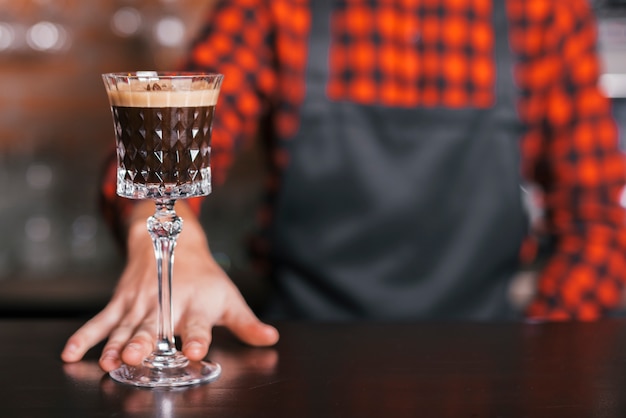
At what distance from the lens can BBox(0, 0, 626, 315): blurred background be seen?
2.54 meters

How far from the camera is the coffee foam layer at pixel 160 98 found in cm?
91

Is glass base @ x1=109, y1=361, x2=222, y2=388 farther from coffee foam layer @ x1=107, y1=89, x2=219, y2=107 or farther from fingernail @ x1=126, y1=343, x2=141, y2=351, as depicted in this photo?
coffee foam layer @ x1=107, y1=89, x2=219, y2=107

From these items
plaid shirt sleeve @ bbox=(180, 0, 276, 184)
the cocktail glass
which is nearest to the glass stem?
the cocktail glass

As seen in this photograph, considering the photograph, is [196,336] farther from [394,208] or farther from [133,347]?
[394,208]

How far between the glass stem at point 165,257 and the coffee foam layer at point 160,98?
0.10 metres

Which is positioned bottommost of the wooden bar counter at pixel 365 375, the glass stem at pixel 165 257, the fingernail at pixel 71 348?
the wooden bar counter at pixel 365 375

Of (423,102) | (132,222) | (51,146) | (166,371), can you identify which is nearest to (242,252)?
(51,146)

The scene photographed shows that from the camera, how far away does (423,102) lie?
5.69 feet

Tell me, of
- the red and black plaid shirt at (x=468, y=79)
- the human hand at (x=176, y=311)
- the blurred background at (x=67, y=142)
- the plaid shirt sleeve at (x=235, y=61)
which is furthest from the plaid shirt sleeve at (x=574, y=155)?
the blurred background at (x=67, y=142)

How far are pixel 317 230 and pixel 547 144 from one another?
0.48 meters

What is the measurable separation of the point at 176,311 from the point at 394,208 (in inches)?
28.0

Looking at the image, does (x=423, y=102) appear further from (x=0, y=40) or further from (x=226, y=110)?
(x=0, y=40)

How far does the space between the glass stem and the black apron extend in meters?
0.72

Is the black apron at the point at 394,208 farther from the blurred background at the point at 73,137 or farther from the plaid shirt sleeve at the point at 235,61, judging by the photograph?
the blurred background at the point at 73,137
